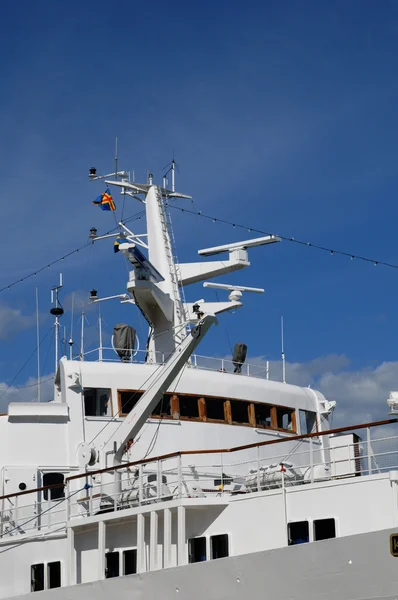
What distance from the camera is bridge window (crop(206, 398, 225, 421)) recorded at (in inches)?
1079

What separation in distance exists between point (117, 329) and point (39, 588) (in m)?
8.58

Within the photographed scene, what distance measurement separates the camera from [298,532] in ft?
66.2

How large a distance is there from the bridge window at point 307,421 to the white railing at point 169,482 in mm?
1713

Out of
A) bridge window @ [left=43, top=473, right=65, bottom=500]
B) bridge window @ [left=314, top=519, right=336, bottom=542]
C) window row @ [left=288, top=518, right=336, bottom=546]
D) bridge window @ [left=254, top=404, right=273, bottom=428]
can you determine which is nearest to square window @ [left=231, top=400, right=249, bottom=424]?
bridge window @ [left=254, top=404, right=273, bottom=428]

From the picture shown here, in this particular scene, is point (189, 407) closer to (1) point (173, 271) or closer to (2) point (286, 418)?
(2) point (286, 418)

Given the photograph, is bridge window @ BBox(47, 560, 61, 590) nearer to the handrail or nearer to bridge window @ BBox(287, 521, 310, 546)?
the handrail

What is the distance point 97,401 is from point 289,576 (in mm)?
9641

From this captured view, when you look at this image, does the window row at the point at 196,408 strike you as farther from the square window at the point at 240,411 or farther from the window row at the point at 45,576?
the window row at the point at 45,576

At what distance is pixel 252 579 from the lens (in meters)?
19.3

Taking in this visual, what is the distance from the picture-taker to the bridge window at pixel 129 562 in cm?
2186

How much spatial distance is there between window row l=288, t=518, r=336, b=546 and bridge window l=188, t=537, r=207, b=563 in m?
2.19

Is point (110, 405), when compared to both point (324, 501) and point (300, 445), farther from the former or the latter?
point (324, 501)

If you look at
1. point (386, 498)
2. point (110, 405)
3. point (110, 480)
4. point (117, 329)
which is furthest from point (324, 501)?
point (117, 329)

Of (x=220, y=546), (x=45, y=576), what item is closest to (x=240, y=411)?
(x=220, y=546)
